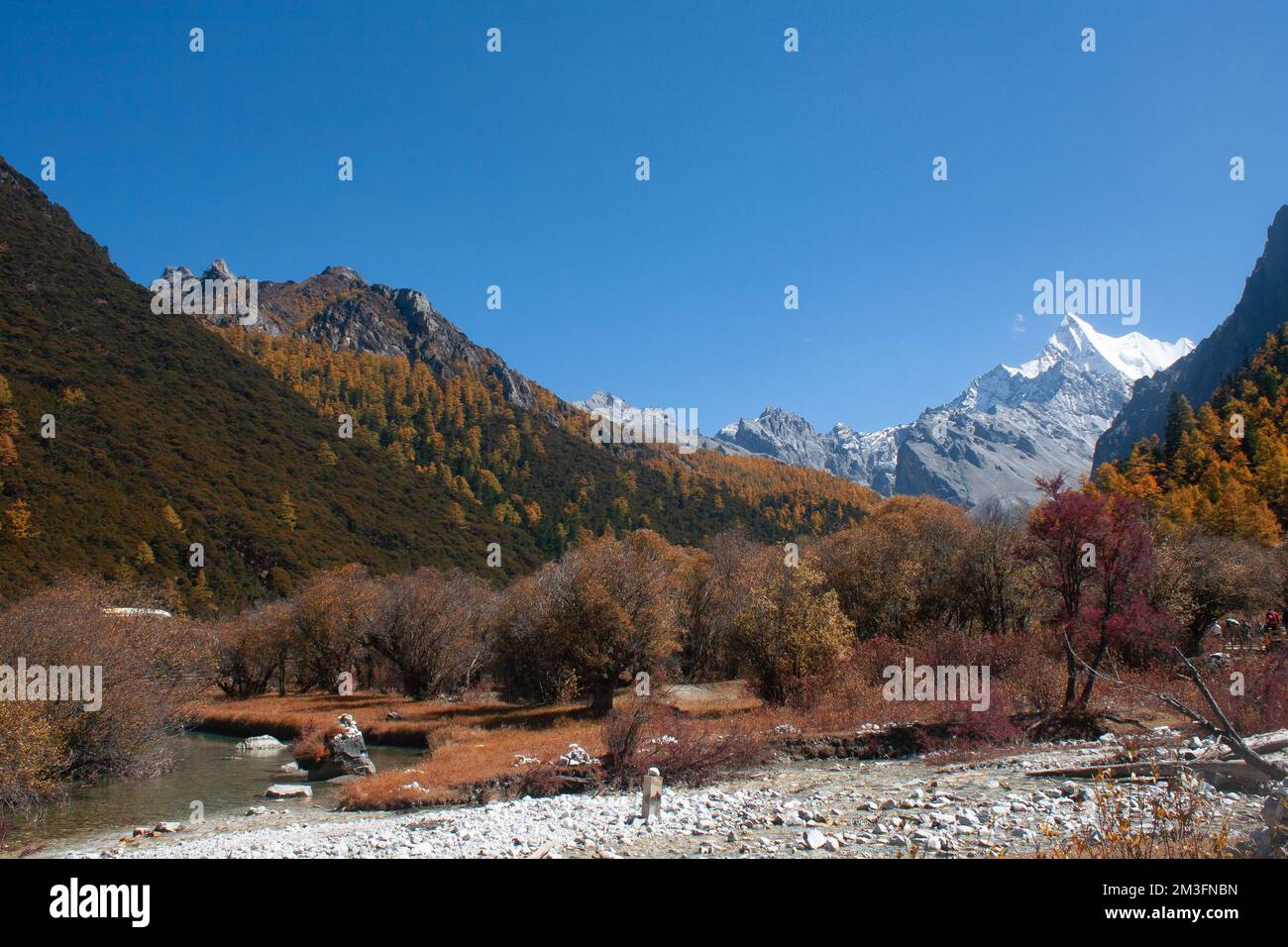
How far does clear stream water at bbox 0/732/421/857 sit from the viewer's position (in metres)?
18.0

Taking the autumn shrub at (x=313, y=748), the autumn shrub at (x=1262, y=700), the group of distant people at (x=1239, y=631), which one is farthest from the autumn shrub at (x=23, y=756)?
the group of distant people at (x=1239, y=631)

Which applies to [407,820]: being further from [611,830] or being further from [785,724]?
[785,724]

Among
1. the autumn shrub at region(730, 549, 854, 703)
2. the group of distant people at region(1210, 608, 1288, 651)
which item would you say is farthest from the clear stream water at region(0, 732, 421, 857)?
the group of distant people at region(1210, 608, 1288, 651)

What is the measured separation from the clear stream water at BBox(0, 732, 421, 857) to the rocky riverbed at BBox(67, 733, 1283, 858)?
6.43ft

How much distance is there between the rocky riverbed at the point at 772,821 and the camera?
36.6ft

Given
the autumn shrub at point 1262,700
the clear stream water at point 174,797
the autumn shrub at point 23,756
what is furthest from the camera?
the autumn shrub at point 23,756

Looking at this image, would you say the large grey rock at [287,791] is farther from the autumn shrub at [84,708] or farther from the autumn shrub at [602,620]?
the autumn shrub at [602,620]

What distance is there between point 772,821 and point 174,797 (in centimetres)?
2036

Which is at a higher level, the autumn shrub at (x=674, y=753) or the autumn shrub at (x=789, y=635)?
the autumn shrub at (x=789, y=635)

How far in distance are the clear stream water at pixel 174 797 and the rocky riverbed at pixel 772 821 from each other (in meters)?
1.96

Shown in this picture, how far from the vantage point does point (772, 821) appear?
13609 mm
